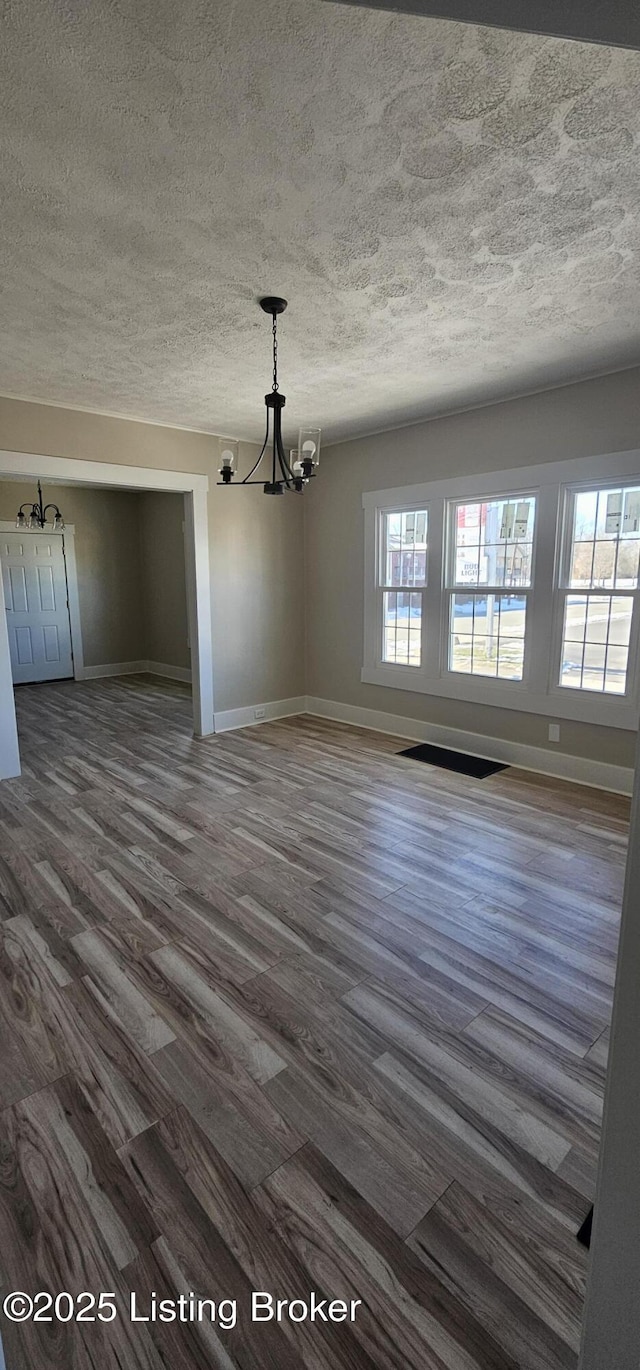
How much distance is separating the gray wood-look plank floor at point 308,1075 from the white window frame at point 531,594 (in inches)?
36.8

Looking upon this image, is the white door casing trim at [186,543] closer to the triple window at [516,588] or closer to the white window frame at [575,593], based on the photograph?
the triple window at [516,588]

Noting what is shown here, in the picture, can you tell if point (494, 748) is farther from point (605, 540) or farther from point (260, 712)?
point (260, 712)

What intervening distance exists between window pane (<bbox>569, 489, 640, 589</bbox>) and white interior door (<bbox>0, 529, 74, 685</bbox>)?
22.0 ft

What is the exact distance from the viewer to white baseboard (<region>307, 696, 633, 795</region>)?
13.0 ft

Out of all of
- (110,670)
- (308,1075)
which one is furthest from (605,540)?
(110,670)

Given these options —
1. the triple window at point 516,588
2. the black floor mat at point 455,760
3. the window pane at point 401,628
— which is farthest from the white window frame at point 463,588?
the black floor mat at point 455,760

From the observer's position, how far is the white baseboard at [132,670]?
815 centimetres

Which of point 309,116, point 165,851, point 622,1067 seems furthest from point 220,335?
point 622,1067

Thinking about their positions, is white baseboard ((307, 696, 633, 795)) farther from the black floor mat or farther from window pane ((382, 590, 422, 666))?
window pane ((382, 590, 422, 666))

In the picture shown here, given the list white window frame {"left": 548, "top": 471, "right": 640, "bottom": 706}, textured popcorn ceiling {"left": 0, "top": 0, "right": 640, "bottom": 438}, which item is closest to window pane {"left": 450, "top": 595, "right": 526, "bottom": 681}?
white window frame {"left": 548, "top": 471, "right": 640, "bottom": 706}

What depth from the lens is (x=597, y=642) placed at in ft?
12.9

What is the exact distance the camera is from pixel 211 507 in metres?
5.17

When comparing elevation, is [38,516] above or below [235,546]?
above

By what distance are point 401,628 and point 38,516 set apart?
5.12 metres
